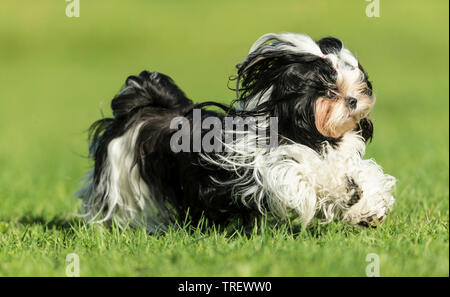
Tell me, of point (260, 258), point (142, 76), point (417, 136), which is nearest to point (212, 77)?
point (417, 136)

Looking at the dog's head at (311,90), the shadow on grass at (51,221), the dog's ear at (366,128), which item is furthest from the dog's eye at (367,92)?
the shadow on grass at (51,221)

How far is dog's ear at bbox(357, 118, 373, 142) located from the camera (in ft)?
14.9

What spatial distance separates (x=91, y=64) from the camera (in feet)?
74.9

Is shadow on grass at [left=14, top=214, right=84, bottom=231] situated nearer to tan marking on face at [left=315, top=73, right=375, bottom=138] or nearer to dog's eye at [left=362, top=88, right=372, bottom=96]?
tan marking on face at [left=315, top=73, right=375, bottom=138]

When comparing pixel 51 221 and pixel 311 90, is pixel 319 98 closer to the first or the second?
pixel 311 90

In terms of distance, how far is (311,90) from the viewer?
14.0ft

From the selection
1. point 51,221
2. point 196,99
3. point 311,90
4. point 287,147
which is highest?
point 311,90

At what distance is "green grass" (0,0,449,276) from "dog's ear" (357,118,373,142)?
614 millimetres

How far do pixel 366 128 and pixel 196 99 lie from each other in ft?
34.6

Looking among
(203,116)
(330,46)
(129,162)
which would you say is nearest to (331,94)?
(330,46)

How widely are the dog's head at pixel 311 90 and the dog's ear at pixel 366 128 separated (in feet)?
0.26

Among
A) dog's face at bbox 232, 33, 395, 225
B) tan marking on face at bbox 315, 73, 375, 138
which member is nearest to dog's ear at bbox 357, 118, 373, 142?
dog's face at bbox 232, 33, 395, 225

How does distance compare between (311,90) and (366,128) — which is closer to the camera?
(311,90)

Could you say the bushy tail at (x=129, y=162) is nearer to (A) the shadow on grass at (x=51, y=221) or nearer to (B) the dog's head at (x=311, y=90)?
(A) the shadow on grass at (x=51, y=221)
